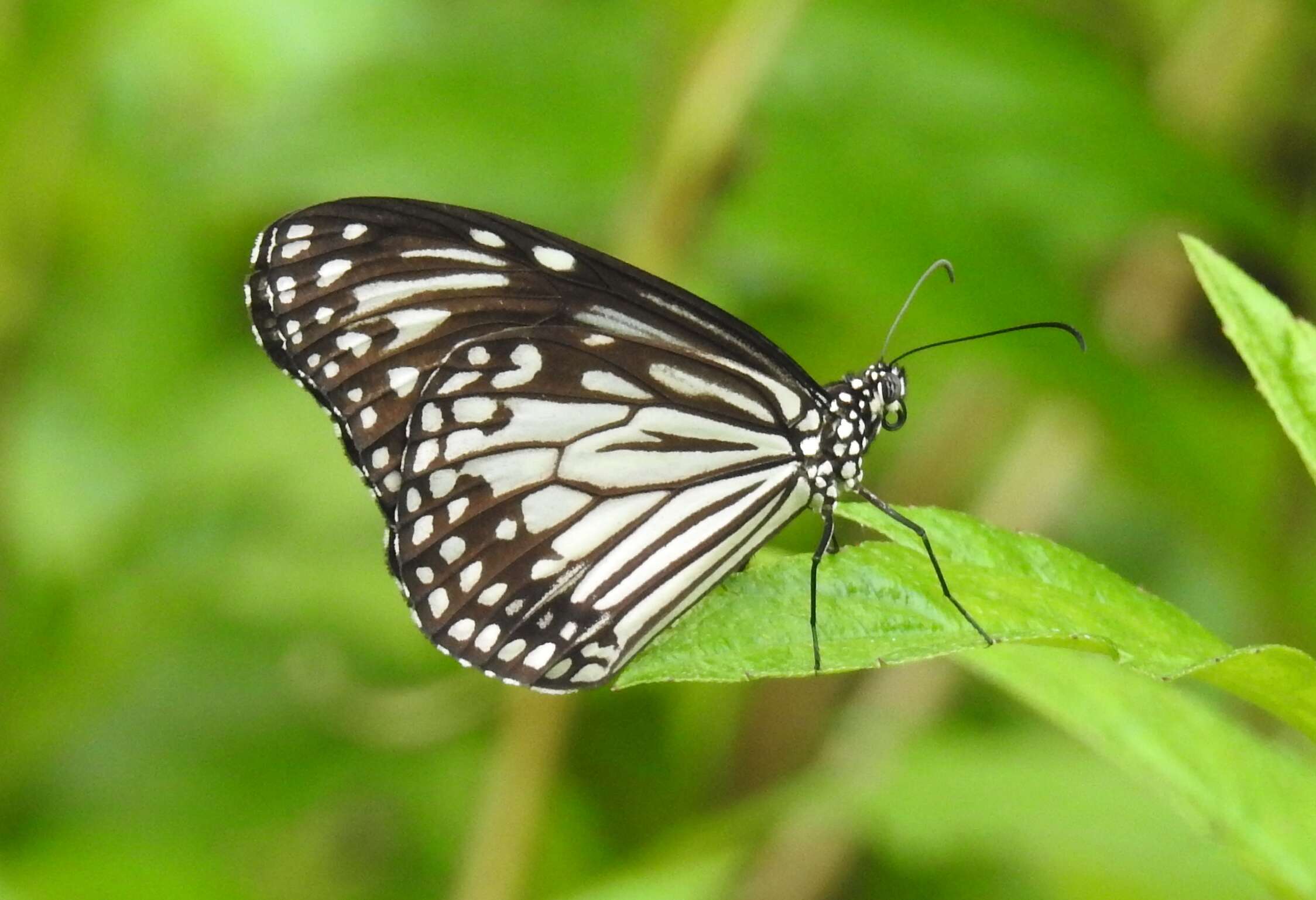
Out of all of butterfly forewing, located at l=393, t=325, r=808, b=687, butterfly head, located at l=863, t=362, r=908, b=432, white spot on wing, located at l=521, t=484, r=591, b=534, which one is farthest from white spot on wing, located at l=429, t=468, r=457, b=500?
butterfly head, located at l=863, t=362, r=908, b=432

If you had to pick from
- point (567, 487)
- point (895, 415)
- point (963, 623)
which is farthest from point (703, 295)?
point (963, 623)

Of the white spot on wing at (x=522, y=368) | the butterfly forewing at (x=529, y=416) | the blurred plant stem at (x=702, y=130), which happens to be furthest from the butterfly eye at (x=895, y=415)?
the white spot on wing at (x=522, y=368)

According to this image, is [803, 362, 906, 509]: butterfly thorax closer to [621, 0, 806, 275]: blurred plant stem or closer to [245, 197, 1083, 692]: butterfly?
[245, 197, 1083, 692]: butterfly

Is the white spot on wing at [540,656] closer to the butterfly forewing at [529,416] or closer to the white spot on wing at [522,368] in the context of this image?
the butterfly forewing at [529,416]

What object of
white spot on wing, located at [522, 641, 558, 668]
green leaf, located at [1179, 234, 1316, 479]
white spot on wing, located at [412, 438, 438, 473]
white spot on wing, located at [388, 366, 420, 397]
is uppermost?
green leaf, located at [1179, 234, 1316, 479]

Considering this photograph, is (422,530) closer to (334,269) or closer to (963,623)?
(334,269)

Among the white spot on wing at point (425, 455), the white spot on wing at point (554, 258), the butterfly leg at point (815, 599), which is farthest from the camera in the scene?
the white spot on wing at point (425, 455)

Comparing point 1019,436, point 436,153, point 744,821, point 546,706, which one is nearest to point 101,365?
point 436,153
